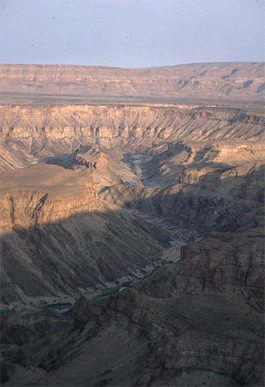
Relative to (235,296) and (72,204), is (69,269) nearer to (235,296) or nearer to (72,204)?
(72,204)

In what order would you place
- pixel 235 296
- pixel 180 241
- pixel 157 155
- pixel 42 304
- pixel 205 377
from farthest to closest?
pixel 157 155 → pixel 180 241 → pixel 42 304 → pixel 235 296 → pixel 205 377

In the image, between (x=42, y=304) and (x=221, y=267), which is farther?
(x=42, y=304)

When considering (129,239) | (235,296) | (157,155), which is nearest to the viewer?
(235,296)

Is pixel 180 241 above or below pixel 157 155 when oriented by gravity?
below

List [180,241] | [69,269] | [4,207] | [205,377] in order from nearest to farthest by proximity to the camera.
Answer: [205,377]
[69,269]
[4,207]
[180,241]

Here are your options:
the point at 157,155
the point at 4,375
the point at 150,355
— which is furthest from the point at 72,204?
the point at 157,155

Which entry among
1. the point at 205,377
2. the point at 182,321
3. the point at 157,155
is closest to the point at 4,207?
the point at 182,321

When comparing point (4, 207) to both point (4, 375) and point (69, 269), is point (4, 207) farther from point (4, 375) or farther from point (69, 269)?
point (4, 375)

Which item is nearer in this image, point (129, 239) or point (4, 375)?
point (4, 375)

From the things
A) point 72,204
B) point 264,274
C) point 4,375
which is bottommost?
point 4,375
